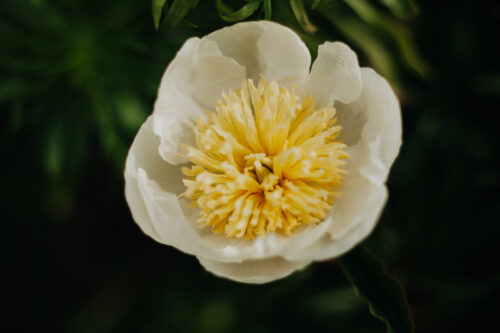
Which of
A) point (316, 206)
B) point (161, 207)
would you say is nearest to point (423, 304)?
point (316, 206)

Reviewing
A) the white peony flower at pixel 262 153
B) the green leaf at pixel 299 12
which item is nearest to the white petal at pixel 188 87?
the white peony flower at pixel 262 153

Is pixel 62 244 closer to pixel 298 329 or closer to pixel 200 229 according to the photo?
pixel 298 329

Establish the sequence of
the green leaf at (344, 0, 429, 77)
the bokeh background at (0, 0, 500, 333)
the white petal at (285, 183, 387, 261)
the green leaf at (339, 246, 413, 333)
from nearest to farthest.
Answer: the white petal at (285, 183, 387, 261) < the green leaf at (339, 246, 413, 333) < the green leaf at (344, 0, 429, 77) < the bokeh background at (0, 0, 500, 333)

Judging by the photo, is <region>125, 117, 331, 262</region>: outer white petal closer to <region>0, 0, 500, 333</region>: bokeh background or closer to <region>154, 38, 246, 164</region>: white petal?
<region>154, 38, 246, 164</region>: white petal

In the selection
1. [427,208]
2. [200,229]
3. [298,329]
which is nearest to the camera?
[200,229]

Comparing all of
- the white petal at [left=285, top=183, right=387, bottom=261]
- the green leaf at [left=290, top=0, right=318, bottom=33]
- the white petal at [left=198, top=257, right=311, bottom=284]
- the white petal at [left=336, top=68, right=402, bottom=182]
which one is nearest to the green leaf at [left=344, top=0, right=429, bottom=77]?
the green leaf at [left=290, top=0, right=318, bottom=33]
